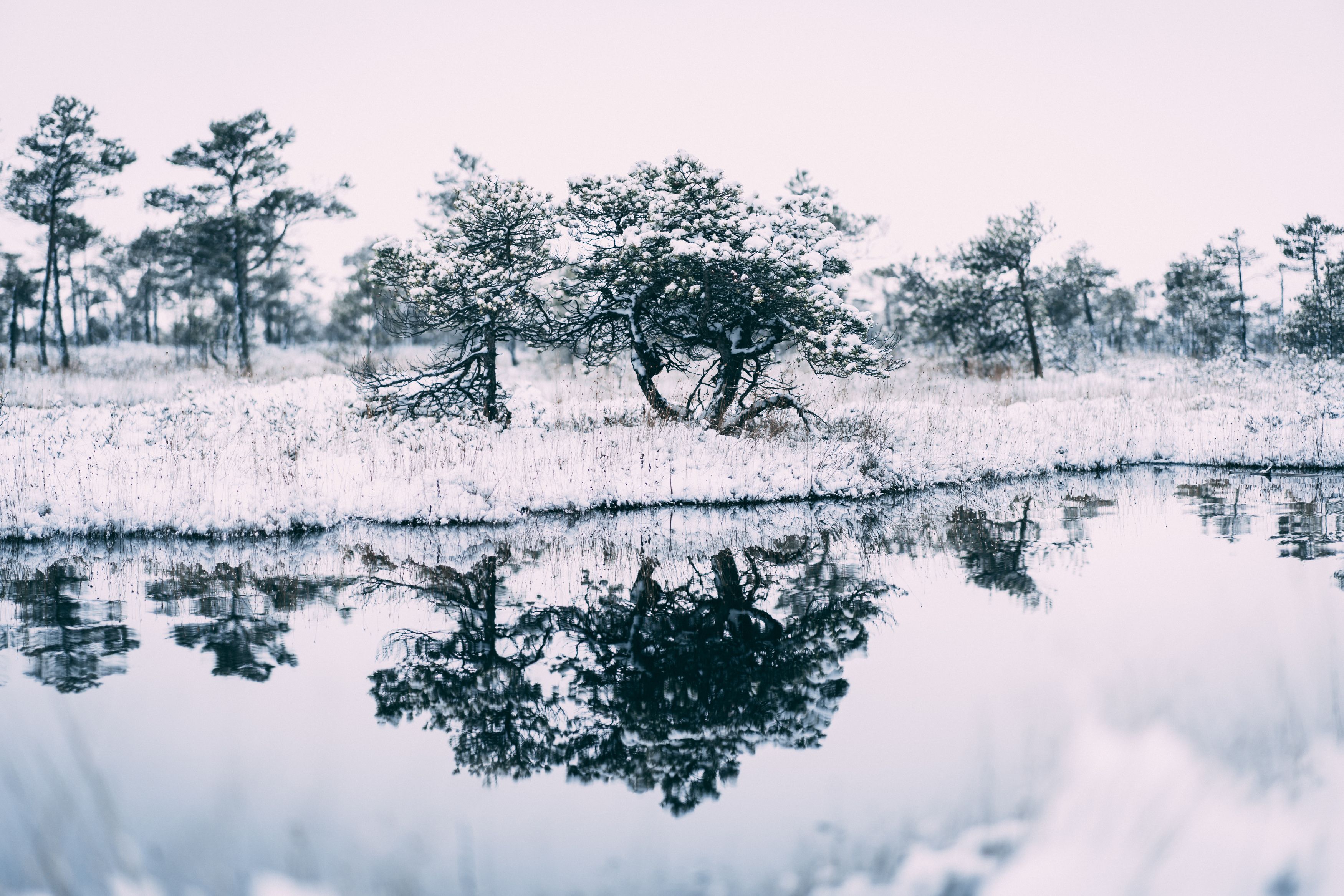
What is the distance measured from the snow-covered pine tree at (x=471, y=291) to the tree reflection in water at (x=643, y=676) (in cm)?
780

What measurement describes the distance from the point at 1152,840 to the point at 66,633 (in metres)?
7.55

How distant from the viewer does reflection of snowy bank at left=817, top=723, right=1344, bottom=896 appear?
Answer: 12.1ft

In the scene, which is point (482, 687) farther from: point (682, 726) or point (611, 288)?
point (611, 288)

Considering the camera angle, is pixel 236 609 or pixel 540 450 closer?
pixel 236 609

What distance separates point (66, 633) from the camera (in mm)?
6934

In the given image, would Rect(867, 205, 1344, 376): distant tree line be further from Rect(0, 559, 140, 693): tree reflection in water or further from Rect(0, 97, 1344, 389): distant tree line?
Rect(0, 559, 140, 693): tree reflection in water

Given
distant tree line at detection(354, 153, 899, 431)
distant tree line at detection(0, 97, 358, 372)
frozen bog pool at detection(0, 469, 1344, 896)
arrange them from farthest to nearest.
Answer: distant tree line at detection(0, 97, 358, 372)
distant tree line at detection(354, 153, 899, 431)
frozen bog pool at detection(0, 469, 1344, 896)

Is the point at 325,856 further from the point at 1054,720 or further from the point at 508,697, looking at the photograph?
the point at 1054,720

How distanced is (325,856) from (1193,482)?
15.3m

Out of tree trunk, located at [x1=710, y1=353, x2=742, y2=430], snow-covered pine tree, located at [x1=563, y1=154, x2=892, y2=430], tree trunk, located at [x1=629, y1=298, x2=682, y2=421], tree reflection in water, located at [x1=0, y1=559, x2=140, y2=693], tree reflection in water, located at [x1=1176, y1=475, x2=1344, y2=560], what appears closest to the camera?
tree reflection in water, located at [x1=0, y1=559, x2=140, y2=693]

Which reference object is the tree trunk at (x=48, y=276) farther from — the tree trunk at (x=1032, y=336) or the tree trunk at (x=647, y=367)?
the tree trunk at (x=1032, y=336)

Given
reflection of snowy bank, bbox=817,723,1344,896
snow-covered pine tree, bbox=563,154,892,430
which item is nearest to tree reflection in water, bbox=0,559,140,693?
reflection of snowy bank, bbox=817,723,1344,896

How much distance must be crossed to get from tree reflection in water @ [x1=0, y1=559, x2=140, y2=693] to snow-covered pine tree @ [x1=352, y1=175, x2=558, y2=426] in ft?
24.5

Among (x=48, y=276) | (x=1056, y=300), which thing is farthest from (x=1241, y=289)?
(x=48, y=276)
